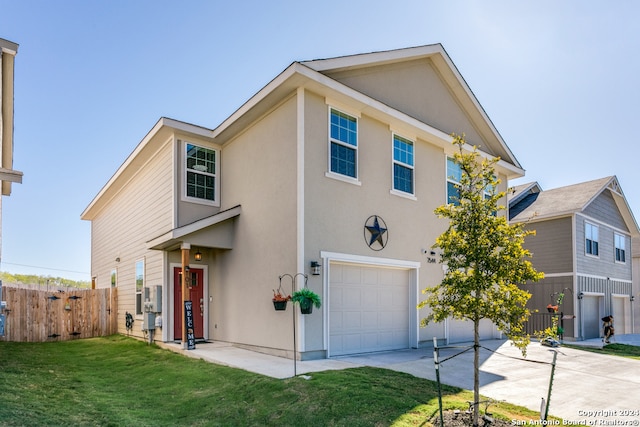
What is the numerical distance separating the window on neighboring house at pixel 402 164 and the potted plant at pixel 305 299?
4294mm

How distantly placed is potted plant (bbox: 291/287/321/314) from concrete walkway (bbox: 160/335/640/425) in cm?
105

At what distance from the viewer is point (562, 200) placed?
20.0 m

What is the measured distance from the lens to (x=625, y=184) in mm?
22141

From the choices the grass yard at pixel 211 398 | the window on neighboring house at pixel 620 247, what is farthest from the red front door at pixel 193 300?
the window on neighboring house at pixel 620 247

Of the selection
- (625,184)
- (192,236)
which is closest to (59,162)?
(192,236)

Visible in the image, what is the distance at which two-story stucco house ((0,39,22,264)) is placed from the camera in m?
8.51

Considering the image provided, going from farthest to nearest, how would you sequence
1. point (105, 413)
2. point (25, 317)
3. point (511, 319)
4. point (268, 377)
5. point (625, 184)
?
point (625, 184)
point (25, 317)
point (268, 377)
point (105, 413)
point (511, 319)

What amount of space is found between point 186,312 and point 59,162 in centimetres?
1580

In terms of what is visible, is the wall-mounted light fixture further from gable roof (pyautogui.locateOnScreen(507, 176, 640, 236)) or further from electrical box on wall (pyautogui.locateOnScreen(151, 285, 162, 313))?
gable roof (pyautogui.locateOnScreen(507, 176, 640, 236))

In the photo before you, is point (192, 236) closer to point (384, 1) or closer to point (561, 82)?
point (384, 1)

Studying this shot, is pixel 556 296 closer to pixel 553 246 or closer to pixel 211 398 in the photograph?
pixel 553 246

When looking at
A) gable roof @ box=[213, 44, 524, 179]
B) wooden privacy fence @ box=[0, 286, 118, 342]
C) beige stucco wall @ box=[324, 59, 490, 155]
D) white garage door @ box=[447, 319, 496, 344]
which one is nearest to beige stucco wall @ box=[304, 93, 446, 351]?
gable roof @ box=[213, 44, 524, 179]

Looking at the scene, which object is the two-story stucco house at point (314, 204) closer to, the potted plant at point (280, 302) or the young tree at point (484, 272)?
the potted plant at point (280, 302)

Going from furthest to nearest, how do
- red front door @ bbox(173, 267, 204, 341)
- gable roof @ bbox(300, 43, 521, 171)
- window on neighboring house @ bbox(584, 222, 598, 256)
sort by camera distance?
1. window on neighboring house @ bbox(584, 222, 598, 256)
2. red front door @ bbox(173, 267, 204, 341)
3. gable roof @ bbox(300, 43, 521, 171)
